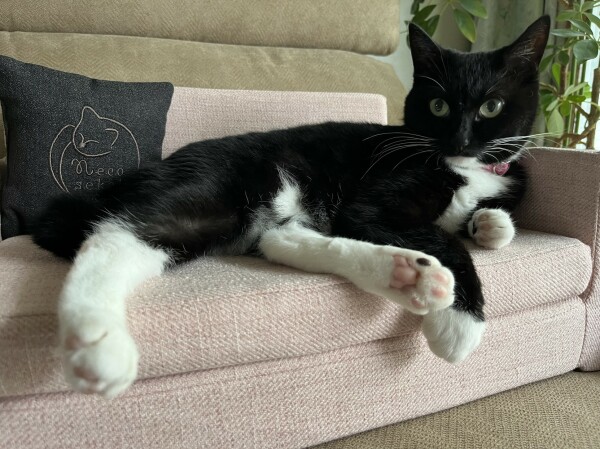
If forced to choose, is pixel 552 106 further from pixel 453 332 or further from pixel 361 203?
pixel 453 332

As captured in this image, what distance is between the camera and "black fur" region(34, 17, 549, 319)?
1.01 metres

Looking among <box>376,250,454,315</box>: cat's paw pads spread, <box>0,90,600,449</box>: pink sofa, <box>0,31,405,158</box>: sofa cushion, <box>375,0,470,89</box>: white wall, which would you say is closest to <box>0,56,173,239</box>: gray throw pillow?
<box>0,90,600,449</box>: pink sofa

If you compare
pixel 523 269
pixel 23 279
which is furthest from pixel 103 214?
pixel 523 269

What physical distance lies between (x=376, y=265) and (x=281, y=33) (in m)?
1.43

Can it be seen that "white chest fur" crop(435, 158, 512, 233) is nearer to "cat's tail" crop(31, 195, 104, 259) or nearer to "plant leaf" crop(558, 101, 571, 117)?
"cat's tail" crop(31, 195, 104, 259)

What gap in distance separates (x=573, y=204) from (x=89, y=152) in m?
1.21

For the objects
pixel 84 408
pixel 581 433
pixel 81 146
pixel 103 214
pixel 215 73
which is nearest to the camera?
pixel 84 408

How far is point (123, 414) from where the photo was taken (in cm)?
87

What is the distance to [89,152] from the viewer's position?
129 centimetres

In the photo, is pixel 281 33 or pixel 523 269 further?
pixel 281 33

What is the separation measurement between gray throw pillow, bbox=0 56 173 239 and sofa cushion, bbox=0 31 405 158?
1.11 feet

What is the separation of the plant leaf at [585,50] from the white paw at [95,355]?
1713mm

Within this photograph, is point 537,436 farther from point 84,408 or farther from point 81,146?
point 81,146

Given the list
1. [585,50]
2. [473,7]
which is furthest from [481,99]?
[473,7]
